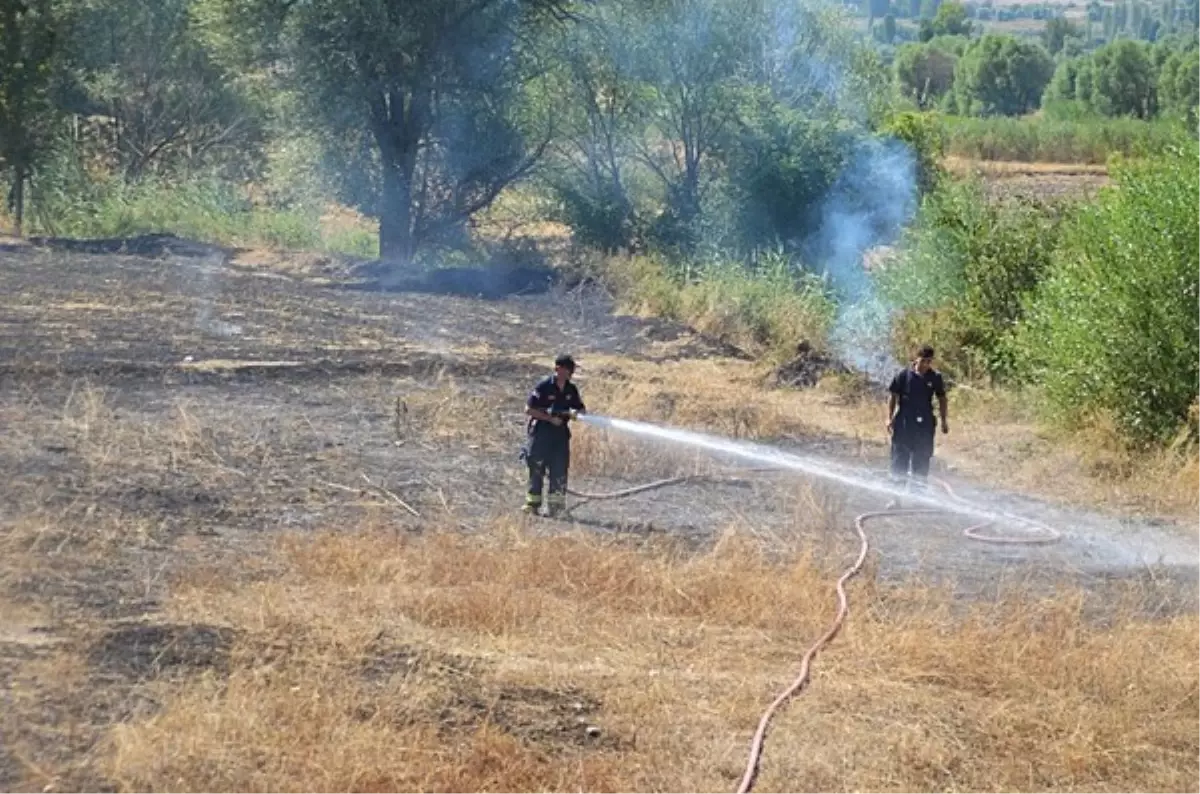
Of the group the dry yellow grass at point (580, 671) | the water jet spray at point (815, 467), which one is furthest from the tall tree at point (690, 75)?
the dry yellow grass at point (580, 671)

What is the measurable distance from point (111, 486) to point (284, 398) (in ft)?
15.5

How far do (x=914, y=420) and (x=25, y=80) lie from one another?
21.6 meters

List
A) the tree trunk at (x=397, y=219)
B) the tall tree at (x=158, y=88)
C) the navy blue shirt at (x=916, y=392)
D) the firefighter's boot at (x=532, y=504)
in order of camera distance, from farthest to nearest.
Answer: the tall tree at (x=158, y=88) < the tree trunk at (x=397, y=219) < the navy blue shirt at (x=916, y=392) < the firefighter's boot at (x=532, y=504)

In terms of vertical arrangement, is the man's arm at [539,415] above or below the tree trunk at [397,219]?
below

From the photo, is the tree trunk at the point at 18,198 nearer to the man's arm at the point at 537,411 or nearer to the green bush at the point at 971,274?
the green bush at the point at 971,274

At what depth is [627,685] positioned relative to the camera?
7.80m

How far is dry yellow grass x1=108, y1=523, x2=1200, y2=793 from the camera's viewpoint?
670cm

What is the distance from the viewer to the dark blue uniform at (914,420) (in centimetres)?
1344

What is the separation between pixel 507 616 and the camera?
8766 millimetres

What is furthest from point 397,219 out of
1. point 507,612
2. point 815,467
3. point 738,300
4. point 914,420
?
point 507,612

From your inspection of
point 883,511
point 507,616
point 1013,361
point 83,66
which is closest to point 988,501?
point 883,511

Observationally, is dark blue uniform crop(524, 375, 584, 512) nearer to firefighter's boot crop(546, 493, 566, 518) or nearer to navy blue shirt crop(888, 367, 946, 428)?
firefighter's boot crop(546, 493, 566, 518)

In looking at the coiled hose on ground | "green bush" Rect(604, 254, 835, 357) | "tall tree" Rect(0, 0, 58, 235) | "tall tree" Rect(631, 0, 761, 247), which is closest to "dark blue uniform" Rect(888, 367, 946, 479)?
the coiled hose on ground

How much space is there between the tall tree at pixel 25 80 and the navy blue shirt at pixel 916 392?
68.8ft
